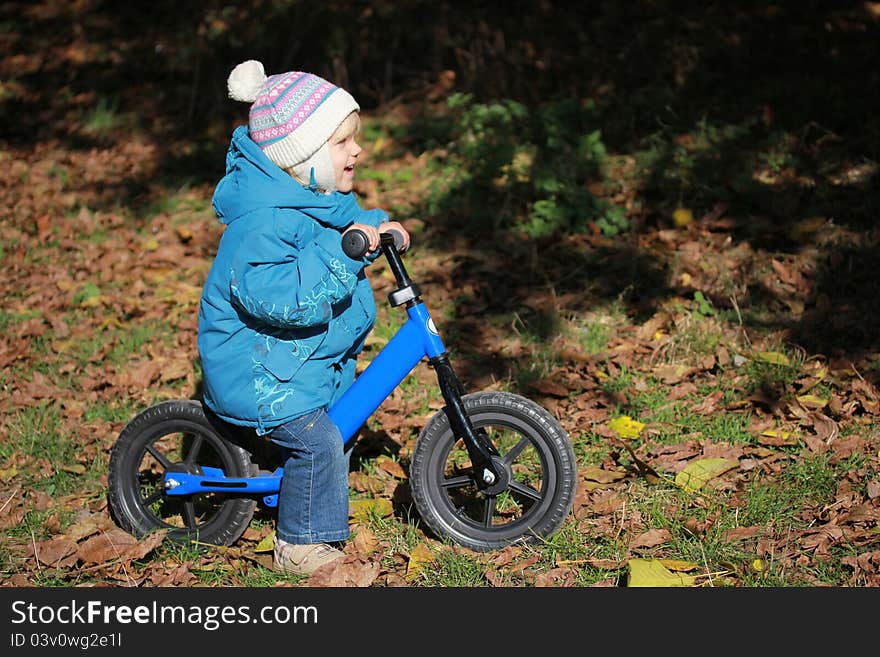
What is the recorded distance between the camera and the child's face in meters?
3.52

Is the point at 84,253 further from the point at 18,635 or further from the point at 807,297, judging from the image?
the point at 807,297

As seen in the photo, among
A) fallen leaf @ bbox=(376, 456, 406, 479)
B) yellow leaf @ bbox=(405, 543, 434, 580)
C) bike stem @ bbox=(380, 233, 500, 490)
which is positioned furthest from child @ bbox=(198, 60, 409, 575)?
fallen leaf @ bbox=(376, 456, 406, 479)

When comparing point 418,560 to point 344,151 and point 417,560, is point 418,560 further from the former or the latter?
point 344,151

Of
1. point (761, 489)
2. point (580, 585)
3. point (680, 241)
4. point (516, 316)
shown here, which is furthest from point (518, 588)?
point (680, 241)

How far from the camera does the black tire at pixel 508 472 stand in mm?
3672

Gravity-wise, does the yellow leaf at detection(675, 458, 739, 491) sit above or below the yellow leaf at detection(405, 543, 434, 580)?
below

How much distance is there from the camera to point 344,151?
356 cm

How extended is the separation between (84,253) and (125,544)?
3.39 m

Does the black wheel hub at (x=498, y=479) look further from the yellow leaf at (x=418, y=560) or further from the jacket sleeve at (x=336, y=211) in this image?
the jacket sleeve at (x=336, y=211)

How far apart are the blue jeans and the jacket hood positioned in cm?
76

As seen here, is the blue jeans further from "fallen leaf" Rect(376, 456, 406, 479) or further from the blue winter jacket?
"fallen leaf" Rect(376, 456, 406, 479)

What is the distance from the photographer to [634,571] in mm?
3467

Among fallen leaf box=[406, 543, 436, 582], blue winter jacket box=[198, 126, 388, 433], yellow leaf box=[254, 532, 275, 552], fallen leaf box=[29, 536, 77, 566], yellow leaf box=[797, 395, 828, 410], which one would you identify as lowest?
yellow leaf box=[254, 532, 275, 552]

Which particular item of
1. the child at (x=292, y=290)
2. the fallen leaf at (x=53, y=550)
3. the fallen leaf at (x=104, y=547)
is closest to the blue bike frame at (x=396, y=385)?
the child at (x=292, y=290)
